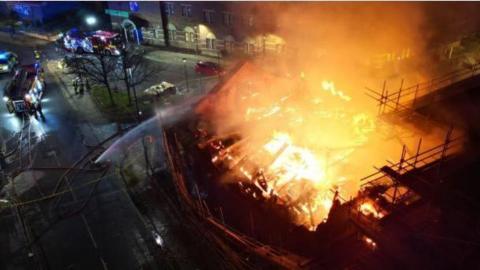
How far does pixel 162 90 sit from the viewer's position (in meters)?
27.3

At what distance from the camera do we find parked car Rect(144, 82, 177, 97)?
89.2 ft

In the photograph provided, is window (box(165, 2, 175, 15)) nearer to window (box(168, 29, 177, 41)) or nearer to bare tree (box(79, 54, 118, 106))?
window (box(168, 29, 177, 41))

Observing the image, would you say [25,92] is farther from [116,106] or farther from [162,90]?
[162,90]

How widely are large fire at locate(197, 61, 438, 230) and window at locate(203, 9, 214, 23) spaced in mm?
15802

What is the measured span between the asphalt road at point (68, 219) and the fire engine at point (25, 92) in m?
2.99

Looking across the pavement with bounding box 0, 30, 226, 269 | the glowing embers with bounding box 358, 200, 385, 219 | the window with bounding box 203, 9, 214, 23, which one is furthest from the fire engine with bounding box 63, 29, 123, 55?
the glowing embers with bounding box 358, 200, 385, 219

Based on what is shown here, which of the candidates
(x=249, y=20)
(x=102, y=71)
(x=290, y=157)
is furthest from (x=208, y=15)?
(x=290, y=157)

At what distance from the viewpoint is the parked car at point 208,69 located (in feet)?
101

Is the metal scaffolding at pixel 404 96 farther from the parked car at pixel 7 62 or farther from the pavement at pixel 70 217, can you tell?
the parked car at pixel 7 62

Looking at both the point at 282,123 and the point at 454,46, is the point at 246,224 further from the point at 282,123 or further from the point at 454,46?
the point at 454,46

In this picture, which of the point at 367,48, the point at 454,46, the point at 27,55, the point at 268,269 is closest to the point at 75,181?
the point at 268,269

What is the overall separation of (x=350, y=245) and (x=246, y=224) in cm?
471

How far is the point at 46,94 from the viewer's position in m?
28.6

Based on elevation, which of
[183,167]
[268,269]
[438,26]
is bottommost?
[268,269]
